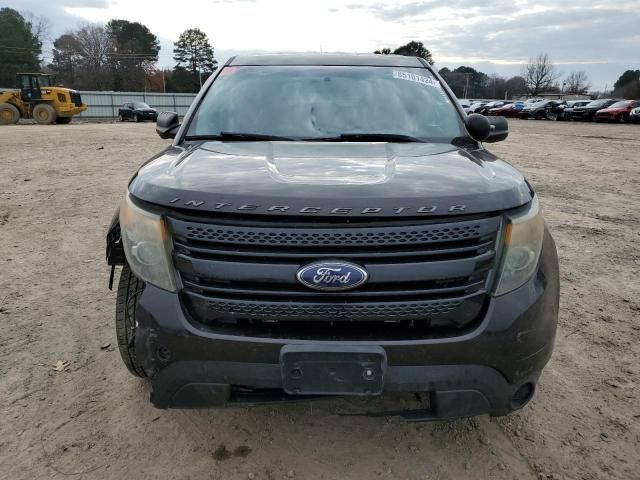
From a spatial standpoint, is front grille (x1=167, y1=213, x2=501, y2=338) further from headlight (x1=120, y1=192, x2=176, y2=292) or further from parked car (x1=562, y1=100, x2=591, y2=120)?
parked car (x1=562, y1=100, x2=591, y2=120)

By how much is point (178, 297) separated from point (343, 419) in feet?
3.74

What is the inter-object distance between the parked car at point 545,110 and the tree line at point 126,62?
2219 cm

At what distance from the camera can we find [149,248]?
196cm

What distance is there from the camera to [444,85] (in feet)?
11.5

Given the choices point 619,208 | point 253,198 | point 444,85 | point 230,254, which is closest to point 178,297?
point 230,254

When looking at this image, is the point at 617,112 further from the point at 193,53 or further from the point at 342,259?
the point at 193,53

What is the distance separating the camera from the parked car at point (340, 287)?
184 cm

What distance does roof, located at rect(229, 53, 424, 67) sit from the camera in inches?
141

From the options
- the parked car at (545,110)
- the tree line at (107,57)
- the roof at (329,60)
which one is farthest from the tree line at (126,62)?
the roof at (329,60)

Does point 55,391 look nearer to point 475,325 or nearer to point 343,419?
point 343,419

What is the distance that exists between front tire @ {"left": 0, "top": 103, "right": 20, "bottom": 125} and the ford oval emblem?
30.7 meters

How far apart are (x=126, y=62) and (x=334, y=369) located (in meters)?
81.0

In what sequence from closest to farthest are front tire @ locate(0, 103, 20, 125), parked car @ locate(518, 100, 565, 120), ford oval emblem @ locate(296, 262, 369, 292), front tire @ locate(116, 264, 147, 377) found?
ford oval emblem @ locate(296, 262, 369, 292) < front tire @ locate(116, 264, 147, 377) < front tire @ locate(0, 103, 20, 125) < parked car @ locate(518, 100, 565, 120)

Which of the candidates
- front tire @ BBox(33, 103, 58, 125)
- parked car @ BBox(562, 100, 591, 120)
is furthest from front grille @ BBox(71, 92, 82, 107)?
parked car @ BBox(562, 100, 591, 120)
